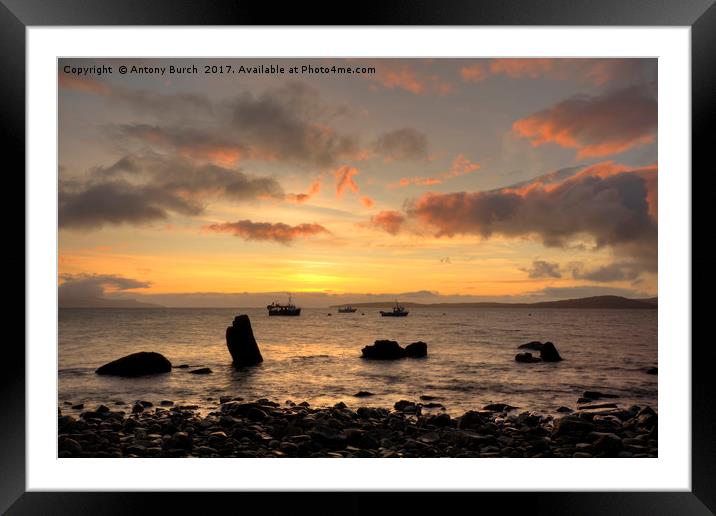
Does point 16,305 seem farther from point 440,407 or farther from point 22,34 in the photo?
point 440,407

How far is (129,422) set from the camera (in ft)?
14.7

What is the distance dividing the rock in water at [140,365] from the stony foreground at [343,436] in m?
6.18

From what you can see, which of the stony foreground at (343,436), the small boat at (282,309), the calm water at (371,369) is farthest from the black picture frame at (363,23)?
the small boat at (282,309)

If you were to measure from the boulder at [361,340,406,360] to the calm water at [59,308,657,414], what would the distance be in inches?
17.2

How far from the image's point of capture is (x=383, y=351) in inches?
711

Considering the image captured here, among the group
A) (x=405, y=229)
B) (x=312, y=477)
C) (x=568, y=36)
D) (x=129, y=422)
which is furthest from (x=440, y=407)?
(x=405, y=229)

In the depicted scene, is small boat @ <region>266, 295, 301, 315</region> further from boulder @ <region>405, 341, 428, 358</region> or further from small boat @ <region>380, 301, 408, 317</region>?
boulder @ <region>405, 341, 428, 358</region>

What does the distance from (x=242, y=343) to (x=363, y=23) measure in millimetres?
12145

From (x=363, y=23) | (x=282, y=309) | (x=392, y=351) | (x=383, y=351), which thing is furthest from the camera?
(x=282, y=309)

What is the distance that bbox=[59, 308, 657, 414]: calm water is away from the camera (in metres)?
10.5

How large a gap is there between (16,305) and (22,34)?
4.93ft

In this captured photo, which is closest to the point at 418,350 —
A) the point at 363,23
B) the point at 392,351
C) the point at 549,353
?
the point at 392,351

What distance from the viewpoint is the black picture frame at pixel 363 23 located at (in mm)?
2416

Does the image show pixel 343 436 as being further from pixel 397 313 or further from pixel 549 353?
pixel 397 313
